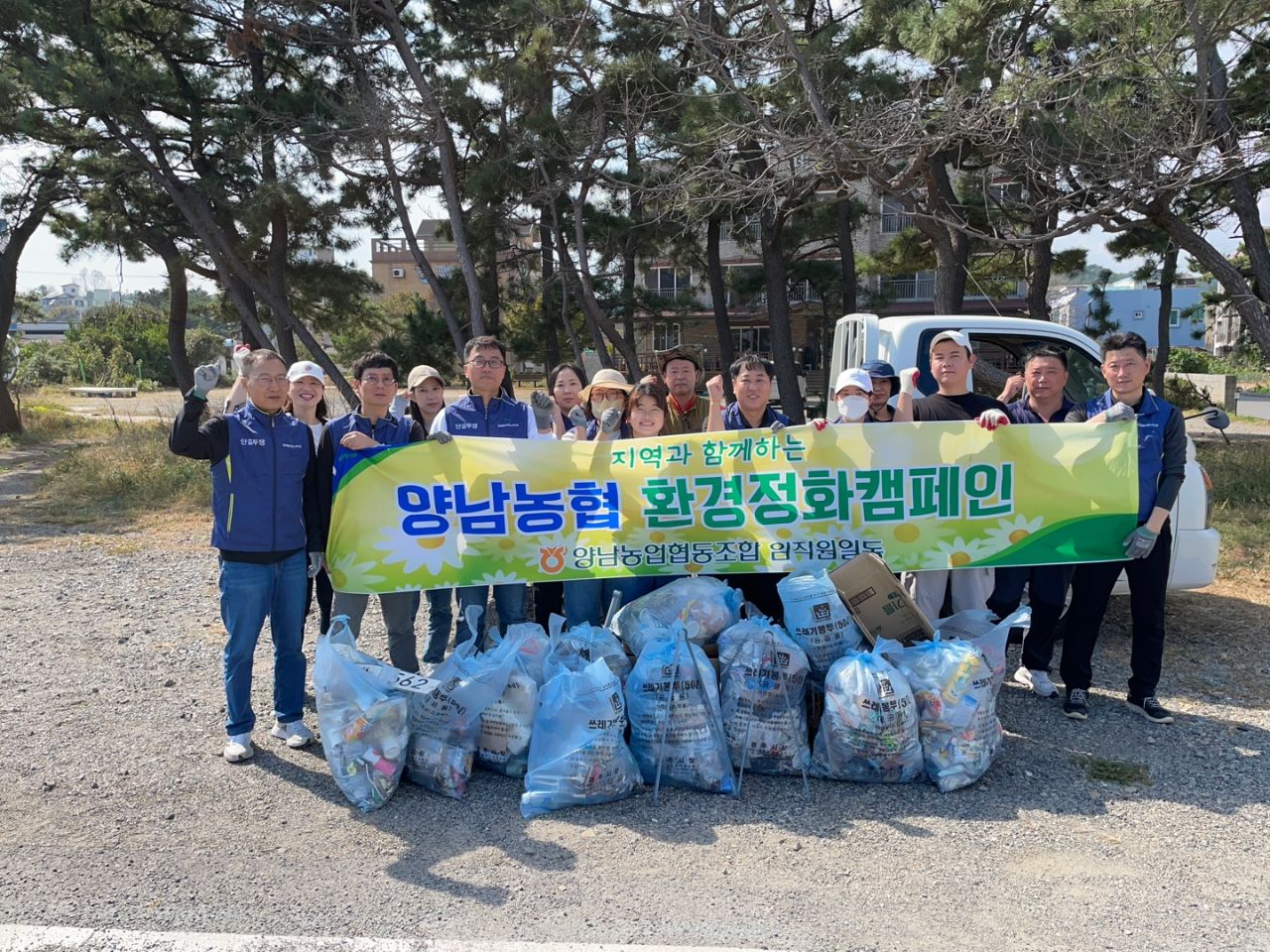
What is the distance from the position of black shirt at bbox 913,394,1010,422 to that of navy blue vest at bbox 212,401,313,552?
3136 millimetres

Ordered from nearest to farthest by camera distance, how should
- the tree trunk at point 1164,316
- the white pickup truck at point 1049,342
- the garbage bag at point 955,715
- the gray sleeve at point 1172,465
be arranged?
the garbage bag at point 955,715
the gray sleeve at point 1172,465
the white pickup truck at point 1049,342
the tree trunk at point 1164,316

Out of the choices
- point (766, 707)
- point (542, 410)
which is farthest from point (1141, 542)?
point (542, 410)

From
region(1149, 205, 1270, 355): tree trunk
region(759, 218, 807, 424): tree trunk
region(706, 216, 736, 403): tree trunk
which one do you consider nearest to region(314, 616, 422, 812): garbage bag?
→ region(1149, 205, 1270, 355): tree trunk

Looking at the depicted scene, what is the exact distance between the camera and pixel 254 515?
4.05 meters

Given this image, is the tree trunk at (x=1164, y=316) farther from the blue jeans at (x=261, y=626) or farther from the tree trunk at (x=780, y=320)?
the blue jeans at (x=261, y=626)

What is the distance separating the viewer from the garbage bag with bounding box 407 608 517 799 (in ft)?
12.5

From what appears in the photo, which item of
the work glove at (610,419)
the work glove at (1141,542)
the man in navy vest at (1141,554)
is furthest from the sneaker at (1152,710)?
the work glove at (610,419)

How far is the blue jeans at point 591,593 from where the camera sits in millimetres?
4824

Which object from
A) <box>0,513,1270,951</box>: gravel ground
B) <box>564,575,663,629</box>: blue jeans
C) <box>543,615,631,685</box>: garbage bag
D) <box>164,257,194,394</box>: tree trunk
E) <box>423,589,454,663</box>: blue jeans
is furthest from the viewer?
<box>164,257,194,394</box>: tree trunk

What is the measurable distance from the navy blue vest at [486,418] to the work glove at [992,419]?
93.7 inches

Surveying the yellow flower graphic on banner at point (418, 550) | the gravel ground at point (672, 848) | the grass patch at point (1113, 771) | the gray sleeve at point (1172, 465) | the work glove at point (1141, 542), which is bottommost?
the gravel ground at point (672, 848)

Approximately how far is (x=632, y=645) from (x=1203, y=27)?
891 cm

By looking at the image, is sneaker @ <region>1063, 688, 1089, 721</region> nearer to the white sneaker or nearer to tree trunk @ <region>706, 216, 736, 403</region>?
the white sneaker

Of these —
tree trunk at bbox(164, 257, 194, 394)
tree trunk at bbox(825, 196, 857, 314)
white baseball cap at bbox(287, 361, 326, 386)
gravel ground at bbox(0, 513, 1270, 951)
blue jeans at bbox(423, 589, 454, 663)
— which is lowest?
gravel ground at bbox(0, 513, 1270, 951)
